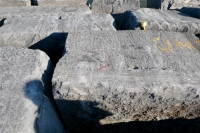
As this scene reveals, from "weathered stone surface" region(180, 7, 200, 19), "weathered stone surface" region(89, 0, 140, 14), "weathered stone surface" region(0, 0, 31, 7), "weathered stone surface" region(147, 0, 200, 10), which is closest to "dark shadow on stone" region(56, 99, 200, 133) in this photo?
"weathered stone surface" region(180, 7, 200, 19)

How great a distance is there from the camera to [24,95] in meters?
1.30

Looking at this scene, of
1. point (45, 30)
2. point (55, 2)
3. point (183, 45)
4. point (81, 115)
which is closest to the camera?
point (81, 115)

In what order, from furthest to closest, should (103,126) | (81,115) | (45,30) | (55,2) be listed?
(55,2) → (45,30) → (103,126) → (81,115)

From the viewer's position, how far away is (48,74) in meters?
1.58

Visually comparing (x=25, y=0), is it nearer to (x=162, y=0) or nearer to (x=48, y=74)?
(x=48, y=74)

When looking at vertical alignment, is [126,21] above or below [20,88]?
above

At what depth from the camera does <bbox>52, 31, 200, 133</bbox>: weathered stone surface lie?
1249mm

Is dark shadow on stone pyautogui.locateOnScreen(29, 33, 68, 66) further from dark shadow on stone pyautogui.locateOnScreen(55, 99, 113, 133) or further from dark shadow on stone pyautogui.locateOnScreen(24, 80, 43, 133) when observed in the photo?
dark shadow on stone pyautogui.locateOnScreen(55, 99, 113, 133)

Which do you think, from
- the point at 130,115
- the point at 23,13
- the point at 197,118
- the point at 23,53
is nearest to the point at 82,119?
the point at 130,115

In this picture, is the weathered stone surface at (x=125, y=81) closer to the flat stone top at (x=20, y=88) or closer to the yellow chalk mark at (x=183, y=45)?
the yellow chalk mark at (x=183, y=45)

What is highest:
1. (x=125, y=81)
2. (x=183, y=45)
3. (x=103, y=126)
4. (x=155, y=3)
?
(x=155, y=3)

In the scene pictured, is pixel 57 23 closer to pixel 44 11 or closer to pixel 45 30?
pixel 45 30

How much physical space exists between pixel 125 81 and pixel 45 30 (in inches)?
41.3

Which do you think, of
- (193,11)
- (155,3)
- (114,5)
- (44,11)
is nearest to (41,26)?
(44,11)
